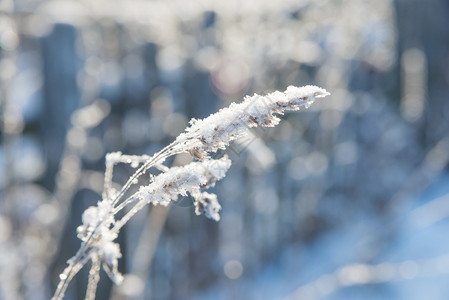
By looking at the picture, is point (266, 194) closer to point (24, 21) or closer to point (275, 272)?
point (275, 272)

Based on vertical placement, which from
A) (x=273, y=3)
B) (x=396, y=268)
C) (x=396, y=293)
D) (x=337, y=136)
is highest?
(x=273, y=3)

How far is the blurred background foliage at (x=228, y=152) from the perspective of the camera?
196 centimetres

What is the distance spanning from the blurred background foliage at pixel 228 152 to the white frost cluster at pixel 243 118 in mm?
316

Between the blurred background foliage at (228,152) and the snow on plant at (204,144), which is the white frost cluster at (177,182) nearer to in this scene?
the snow on plant at (204,144)

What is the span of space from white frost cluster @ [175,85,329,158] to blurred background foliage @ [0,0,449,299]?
0.32m

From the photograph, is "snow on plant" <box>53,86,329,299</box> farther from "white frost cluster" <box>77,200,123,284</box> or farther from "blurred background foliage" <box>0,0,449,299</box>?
"blurred background foliage" <box>0,0,449,299</box>

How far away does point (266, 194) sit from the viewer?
383 centimetres

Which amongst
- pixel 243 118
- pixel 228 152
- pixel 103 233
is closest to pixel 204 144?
pixel 243 118

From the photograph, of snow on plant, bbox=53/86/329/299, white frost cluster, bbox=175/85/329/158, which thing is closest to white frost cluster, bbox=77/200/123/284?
snow on plant, bbox=53/86/329/299

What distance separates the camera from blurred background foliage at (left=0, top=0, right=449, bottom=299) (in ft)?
6.44

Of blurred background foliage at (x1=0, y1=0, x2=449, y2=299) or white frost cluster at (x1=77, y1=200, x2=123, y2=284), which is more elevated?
blurred background foliage at (x1=0, y1=0, x2=449, y2=299)

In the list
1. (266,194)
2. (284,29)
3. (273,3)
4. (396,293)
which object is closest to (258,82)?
(284,29)

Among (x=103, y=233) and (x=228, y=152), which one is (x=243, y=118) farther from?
(x=228, y=152)

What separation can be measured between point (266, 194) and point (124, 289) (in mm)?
2129
